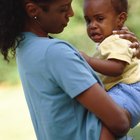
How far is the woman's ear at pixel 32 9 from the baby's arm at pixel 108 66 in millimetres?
372

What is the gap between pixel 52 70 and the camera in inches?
72.1

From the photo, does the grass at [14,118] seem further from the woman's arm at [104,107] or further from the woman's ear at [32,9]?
the woman's ear at [32,9]

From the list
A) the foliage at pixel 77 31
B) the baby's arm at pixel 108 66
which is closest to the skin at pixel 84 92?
the baby's arm at pixel 108 66

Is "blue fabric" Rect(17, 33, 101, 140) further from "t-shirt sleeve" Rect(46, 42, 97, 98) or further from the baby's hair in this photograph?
the baby's hair

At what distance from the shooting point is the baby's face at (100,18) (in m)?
2.38

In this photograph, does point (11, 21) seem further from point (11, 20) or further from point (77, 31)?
point (77, 31)

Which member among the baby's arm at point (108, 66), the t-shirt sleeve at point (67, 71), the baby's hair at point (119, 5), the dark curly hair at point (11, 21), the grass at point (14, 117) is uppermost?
the dark curly hair at point (11, 21)

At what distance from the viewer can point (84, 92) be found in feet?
6.00

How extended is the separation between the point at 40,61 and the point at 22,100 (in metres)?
4.74

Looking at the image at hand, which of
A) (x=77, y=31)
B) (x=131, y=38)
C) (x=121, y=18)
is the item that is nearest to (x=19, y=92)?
(x=77, y=31)

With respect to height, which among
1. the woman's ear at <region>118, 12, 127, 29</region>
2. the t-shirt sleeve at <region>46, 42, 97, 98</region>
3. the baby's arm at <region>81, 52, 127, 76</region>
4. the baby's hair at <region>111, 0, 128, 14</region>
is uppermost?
the t-shirt sleeve at <region>46, 42, 97, 98</region>

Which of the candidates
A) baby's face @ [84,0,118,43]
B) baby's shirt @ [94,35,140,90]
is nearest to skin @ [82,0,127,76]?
baby's face @ [84,0,118,43]

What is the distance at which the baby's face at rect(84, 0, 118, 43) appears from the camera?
7.82 feet

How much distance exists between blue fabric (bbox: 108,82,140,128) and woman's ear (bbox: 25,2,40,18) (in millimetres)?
462
